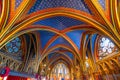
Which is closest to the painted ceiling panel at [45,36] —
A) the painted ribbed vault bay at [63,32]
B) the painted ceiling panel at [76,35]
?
the painted ribbed vault bay at [63,32]

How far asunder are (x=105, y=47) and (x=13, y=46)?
342 inches

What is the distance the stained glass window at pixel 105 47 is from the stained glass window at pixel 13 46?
26.8 ft

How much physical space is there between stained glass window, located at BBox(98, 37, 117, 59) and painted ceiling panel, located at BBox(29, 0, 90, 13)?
14.1 feet

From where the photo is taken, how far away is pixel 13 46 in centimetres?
1220

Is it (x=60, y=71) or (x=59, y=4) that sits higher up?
(x=59, y=4)

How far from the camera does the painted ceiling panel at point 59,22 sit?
10333 mm

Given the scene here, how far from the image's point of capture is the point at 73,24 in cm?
1076

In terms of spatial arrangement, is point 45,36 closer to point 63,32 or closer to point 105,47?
point 63,32

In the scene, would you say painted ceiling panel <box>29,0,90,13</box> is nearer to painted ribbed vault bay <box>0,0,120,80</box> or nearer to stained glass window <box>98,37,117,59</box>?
painted ribbed vault bay <box>0,0,120,80</box>

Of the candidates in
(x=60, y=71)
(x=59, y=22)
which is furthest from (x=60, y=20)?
(x=60, y=71)

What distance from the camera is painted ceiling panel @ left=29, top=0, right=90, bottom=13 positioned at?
28.2ft

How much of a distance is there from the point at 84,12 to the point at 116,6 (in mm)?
2071

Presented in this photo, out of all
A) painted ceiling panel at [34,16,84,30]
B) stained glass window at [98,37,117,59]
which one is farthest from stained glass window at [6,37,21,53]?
stained glass window at [98,37,117,59]

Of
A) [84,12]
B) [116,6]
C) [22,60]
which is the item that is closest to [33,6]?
[84,12]
